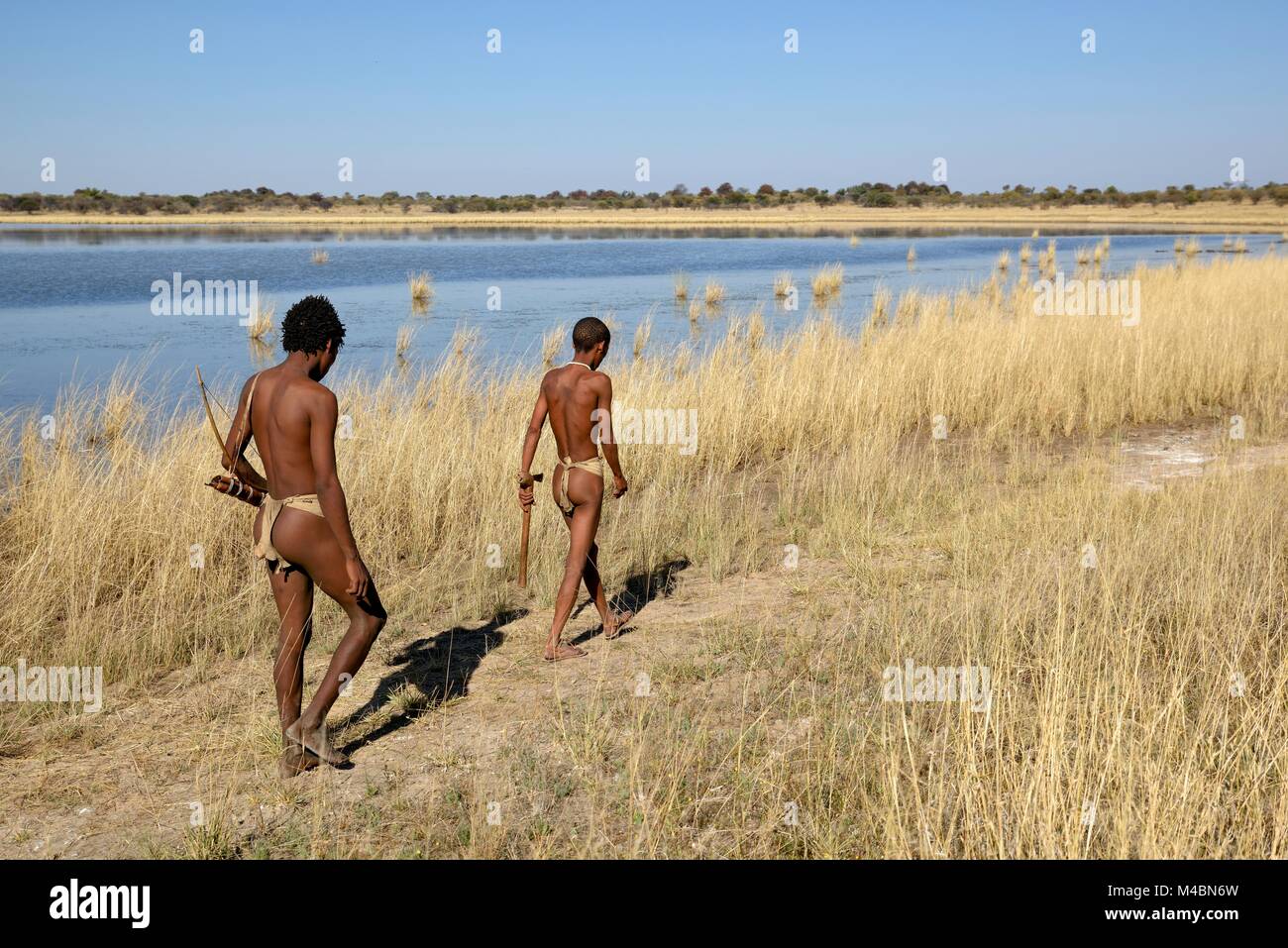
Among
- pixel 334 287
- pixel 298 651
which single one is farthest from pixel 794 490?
pixel 334 287

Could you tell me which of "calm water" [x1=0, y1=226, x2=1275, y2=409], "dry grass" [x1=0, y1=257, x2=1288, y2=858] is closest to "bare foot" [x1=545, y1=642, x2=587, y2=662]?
"dry grass" [x1=0, y1=257, x2=1288, y2=858]

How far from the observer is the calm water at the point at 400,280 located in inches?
669

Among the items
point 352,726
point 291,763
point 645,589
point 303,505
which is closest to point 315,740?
point 291,763

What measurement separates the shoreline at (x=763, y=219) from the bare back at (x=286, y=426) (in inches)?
2259

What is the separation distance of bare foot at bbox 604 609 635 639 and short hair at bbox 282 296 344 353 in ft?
8.21

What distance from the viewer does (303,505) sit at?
411cm

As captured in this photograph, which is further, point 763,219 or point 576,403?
point 763,219

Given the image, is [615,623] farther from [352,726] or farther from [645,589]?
[352,726]

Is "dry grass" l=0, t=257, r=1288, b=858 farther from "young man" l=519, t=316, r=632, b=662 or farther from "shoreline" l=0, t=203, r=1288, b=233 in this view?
"shoreline" l=0, t=203, r=1288, b=233

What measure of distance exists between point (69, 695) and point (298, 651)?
1.94m

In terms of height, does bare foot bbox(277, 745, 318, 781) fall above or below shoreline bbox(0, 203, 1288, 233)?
below

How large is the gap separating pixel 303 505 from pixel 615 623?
7.86 ft

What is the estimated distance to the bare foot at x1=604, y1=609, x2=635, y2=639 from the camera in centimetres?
594

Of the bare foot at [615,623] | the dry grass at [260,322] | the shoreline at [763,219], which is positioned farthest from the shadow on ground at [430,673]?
the shoreline at [763,219]
